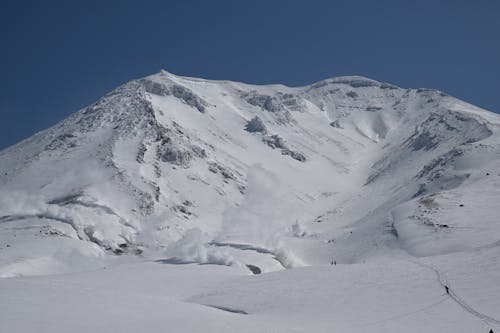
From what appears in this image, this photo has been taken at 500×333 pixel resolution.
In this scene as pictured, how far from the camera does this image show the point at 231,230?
122m

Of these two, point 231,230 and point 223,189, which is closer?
point 231,230

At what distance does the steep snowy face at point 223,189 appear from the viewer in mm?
93188

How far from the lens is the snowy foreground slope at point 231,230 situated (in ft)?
128

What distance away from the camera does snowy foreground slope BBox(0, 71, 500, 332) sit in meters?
38.9

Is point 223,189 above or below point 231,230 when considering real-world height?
above

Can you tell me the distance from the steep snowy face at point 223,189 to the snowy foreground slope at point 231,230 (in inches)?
19.3

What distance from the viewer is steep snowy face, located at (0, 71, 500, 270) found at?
93.2 meters

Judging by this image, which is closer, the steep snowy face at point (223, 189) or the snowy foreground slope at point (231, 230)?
the snowy foreground slope at point (231, 230)

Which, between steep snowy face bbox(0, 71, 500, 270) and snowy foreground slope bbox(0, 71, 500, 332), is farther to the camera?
steep snowy face bbox(0, 71, 500, 270)

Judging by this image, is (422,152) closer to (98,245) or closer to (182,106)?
(182,106)

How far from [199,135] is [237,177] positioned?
86.3 ft

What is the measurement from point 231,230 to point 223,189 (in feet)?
83.6

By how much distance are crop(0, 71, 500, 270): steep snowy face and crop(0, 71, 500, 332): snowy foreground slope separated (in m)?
0.49

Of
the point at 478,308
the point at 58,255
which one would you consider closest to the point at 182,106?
the point at 58,255
